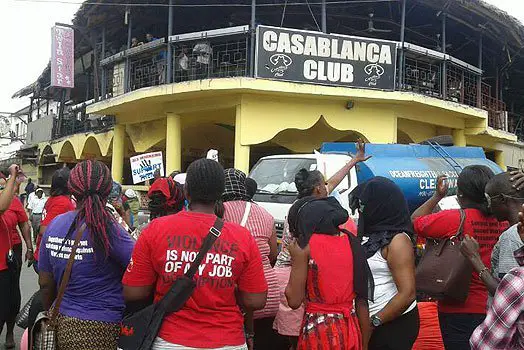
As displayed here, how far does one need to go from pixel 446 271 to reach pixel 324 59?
9811 mm

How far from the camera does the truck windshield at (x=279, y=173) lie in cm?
859

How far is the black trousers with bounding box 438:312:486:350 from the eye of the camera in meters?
3.28

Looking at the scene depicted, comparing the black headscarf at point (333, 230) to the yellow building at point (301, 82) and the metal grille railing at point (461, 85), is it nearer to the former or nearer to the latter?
the yellow building at point (301, 82)

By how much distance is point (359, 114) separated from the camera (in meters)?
13.4

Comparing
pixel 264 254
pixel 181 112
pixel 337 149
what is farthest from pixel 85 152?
pixel 264 254

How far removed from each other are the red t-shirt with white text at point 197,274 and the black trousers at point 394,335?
891mm

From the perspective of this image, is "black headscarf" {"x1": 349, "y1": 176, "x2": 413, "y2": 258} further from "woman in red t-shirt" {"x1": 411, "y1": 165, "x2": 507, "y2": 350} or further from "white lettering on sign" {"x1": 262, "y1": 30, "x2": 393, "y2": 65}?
"white lettering on sign" {"x1": 262, "y1": 30, "x2": 393, "y2": 65}

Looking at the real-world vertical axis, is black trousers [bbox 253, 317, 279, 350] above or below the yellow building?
below

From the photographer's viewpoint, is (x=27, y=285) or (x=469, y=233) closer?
(x=469, y=233)

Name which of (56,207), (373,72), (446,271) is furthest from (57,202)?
(373,72)

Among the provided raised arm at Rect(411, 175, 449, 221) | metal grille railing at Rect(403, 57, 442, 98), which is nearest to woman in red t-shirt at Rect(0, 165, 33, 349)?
raised arm at Rect(411, 175, 449, 221)

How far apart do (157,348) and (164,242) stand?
469mm

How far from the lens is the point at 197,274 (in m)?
2.45

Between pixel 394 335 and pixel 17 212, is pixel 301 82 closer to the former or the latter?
pixel 17 212
